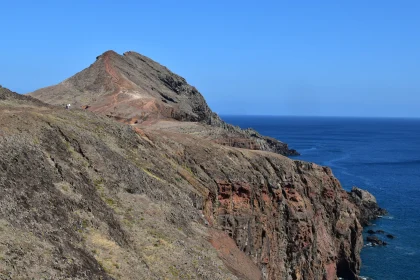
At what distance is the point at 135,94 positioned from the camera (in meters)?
90.4

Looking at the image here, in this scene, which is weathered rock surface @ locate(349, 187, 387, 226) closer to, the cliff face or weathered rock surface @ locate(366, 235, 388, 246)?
weathered rock surface @ locate(366, 235, 388, 246)

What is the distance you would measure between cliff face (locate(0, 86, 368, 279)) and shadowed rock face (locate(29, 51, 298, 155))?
17537 millimetres

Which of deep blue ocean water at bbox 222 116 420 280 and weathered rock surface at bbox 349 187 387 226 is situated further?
weathered rock surface at bbox 349 187 387 226

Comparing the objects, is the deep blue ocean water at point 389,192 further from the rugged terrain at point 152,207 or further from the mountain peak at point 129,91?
the mountain peak at point 129,91

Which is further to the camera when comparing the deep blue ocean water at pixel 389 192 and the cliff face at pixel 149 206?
the deep blue ocean water at pixel 389 192

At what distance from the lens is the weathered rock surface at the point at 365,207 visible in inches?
3672

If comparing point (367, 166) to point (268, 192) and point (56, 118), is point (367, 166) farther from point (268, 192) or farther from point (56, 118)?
point (56, 118)

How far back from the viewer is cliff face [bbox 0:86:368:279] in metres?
23.6

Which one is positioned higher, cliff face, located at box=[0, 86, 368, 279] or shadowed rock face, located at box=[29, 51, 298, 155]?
shadowed rock face, located at box=[29, 51, 298, 155]

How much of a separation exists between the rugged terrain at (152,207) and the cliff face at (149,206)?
0.10m

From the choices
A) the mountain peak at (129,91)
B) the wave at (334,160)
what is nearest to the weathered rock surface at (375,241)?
the mountain peak at (129,91)

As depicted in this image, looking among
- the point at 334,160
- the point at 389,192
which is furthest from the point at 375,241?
the point at 334,160

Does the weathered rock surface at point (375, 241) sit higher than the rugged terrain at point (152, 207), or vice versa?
the rugged terrain at point (152, 207)

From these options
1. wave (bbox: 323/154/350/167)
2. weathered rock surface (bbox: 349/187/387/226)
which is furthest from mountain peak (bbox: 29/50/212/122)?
wave (bbox: 323/154/350/167)
